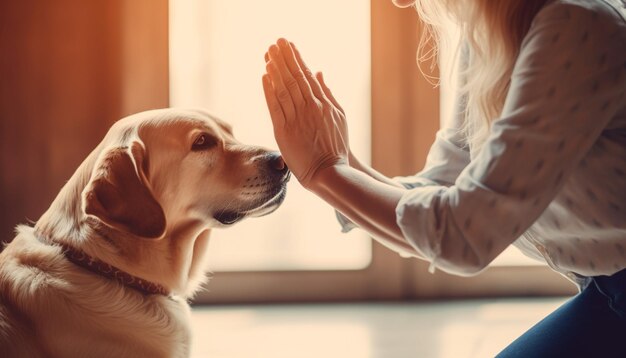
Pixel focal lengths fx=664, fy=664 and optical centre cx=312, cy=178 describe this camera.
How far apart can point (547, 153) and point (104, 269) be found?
850 millimetres

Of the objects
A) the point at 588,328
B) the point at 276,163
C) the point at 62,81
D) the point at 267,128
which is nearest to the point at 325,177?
the point at 276,163

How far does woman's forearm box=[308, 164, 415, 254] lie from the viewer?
1.16 meters

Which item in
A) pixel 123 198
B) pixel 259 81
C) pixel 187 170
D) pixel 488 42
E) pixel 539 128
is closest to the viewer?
pixel 539 128

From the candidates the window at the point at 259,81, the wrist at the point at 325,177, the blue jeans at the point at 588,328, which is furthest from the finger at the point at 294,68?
the window at the point at 259,81

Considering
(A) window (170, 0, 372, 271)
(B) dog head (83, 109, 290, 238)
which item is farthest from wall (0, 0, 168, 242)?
(B) dog head (83, 109, 290, 238)

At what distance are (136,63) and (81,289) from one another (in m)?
1.33

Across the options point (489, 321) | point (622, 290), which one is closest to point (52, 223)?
point (622, 290)

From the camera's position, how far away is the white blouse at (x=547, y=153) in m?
0.98

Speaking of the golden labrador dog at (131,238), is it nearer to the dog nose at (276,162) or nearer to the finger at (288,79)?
the dog nose at (276,162)

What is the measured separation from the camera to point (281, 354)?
2102 millimetres

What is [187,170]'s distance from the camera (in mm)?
1456

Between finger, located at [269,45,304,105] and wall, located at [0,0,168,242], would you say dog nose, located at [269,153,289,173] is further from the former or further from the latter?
wall, located at [0,0,168,242]

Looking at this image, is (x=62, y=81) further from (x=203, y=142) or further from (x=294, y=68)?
(x=294, y=68)

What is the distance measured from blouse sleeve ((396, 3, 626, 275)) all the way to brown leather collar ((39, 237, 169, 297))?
24.7 inches
